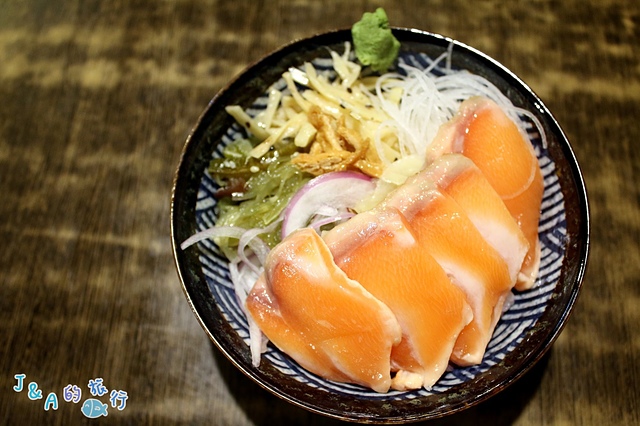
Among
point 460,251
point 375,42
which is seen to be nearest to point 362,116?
point 375,42

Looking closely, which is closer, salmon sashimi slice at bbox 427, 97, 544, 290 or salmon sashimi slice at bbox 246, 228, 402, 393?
salmon sashimi slice at bbox 246, 228, 402, 393

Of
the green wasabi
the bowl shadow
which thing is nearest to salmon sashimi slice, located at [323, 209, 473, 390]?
the bowl shadow

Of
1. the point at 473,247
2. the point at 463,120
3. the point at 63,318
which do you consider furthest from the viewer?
the point at 63,318

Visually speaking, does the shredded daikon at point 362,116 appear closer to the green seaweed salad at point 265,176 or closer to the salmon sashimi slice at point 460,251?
the green seaweed salad at point 265,176

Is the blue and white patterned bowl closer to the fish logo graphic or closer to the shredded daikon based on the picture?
the shredded daikon

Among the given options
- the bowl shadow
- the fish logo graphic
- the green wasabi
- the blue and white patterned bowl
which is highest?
the green wasabi

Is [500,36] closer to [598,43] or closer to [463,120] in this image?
[598,43]

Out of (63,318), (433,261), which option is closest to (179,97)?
(63,318)
